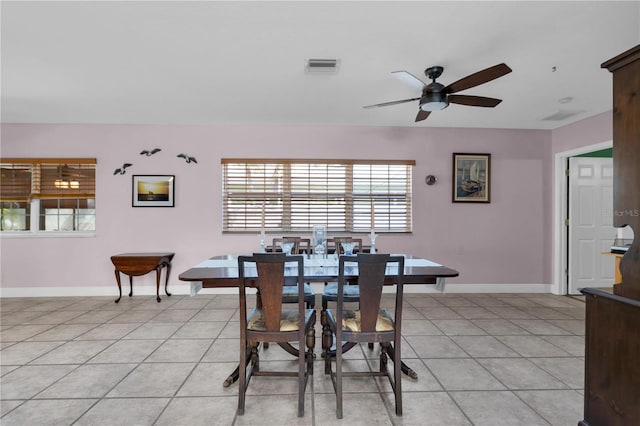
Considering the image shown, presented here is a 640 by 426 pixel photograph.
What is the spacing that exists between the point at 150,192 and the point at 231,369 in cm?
322

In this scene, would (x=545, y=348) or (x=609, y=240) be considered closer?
(x=545, y=348)

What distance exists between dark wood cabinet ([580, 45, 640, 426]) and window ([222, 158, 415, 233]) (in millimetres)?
3407

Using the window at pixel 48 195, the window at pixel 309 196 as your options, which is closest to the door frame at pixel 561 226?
the window at pixel 309 196

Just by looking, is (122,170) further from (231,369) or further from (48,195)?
(231,369)

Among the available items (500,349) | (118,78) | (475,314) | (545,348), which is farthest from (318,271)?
(118,78)

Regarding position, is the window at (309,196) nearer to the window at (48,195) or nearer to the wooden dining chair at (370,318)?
the window at (48,195)

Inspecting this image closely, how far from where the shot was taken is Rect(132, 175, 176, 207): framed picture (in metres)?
4.56

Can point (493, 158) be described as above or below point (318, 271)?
above

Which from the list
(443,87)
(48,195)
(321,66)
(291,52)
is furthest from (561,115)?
(48,195)

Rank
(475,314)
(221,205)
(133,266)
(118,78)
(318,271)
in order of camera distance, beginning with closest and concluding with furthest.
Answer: (318,271) → (118,78) → (475,314) → (133,266) → (221,205)

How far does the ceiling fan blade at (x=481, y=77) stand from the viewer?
2.13 metres

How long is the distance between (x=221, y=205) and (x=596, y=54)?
14.4 ft

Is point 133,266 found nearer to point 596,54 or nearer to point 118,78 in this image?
point 118,78

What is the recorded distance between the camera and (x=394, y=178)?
15.6 feet
